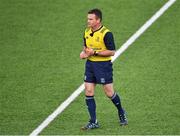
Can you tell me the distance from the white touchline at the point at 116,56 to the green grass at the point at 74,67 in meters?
0.10

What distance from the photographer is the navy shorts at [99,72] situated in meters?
13.4

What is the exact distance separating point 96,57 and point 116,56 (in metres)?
3.47

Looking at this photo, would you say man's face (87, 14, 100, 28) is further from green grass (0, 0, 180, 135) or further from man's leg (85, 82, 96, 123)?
green grass (0, 0, 180, 135)

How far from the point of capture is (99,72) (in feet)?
43.7

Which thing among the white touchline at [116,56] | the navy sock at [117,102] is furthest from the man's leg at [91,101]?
the white touchline at [116,56]

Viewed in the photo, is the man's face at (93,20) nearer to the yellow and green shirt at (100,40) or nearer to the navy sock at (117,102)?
the yellow and green shirt at (100,40)

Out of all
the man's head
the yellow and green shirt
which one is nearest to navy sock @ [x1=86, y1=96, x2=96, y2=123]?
the yellow and green shirt

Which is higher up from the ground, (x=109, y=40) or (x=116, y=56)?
(x=109, y=40)

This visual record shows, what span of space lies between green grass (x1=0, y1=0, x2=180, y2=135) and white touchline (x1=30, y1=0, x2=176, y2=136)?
101 mm

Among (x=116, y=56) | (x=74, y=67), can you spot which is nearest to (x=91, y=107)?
(x=74, y=67)

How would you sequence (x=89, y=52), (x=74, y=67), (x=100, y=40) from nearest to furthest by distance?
(x=89, y=52) < (x=100, y=40) < (x=74, y=67)

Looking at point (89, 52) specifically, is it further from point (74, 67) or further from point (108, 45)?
point (74, 67)

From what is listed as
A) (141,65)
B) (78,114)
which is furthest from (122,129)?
(141,65)

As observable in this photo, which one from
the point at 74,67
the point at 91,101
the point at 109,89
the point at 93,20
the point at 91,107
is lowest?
the point at 91,107
